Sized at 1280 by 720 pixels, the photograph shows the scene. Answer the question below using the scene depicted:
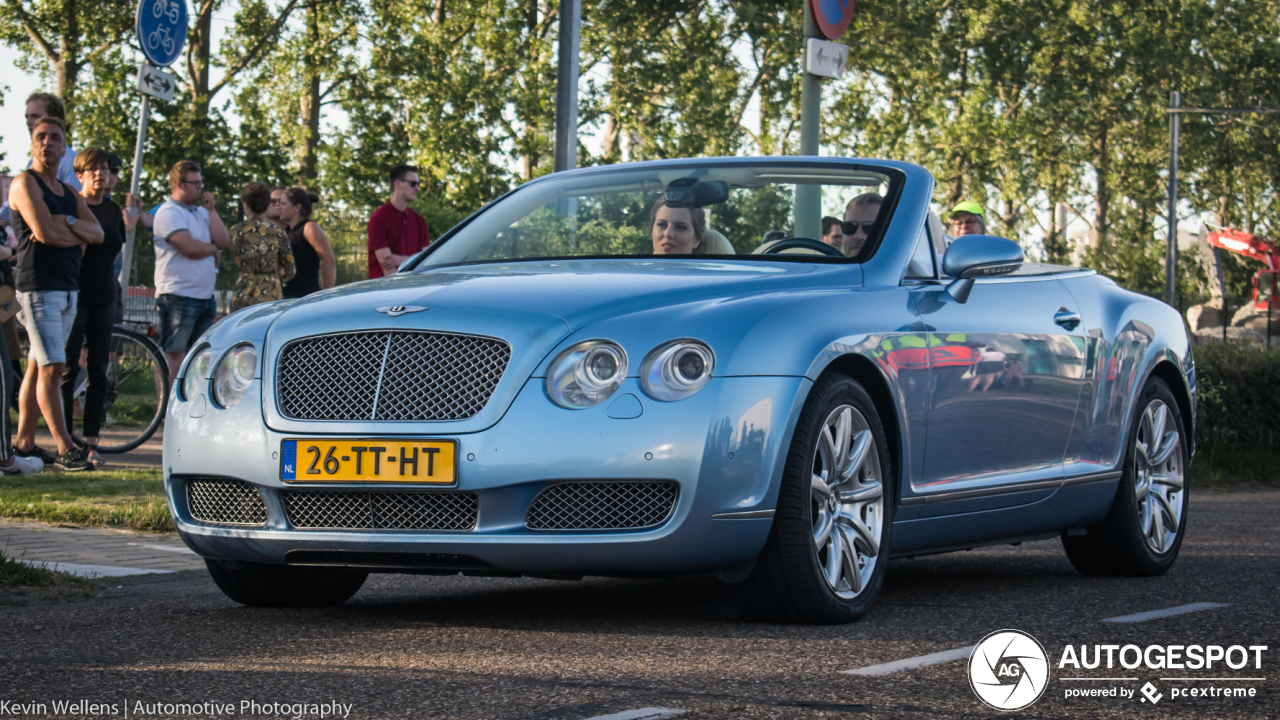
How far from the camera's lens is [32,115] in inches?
423

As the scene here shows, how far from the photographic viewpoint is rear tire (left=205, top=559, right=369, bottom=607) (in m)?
5.27

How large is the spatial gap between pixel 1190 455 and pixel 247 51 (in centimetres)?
3967

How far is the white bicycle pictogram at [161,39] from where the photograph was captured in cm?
1095

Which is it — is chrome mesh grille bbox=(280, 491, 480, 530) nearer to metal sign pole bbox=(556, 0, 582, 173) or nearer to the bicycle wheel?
the bicycle wheel

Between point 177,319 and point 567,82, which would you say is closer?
point 177,319

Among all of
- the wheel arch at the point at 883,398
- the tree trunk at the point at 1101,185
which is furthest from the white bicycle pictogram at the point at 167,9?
the tree trunk at the point at 1101,185

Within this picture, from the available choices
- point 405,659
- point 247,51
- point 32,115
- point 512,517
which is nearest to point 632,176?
point 512,517

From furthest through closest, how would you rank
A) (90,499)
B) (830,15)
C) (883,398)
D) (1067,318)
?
(830,15) < (90,499) < (1067,318) < (883,398)

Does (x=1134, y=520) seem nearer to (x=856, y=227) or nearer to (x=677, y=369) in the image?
(x=856, y=227)

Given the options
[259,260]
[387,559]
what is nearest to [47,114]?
[259,260]

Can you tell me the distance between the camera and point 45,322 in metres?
9.26

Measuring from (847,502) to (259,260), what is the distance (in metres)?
6.83

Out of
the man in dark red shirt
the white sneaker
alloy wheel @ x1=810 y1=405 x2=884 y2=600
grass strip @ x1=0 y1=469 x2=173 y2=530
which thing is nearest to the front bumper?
alloy wheel @ x1=810 y1=405 x2=884 y2=600

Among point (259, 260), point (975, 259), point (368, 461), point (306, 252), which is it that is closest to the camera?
point (368, 461)
